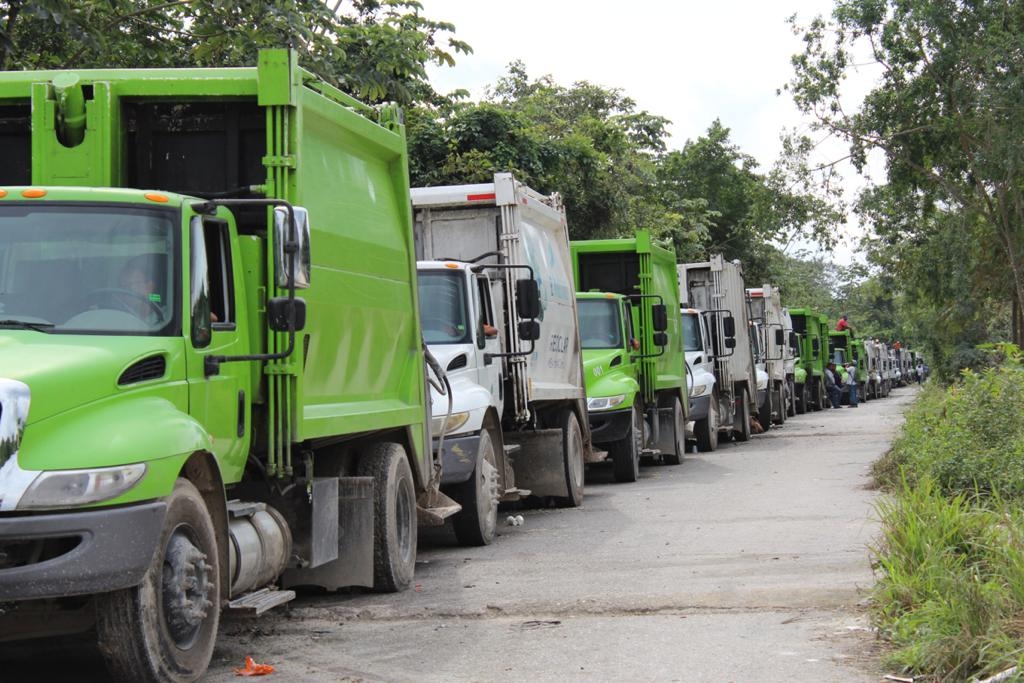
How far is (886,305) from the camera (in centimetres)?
10150

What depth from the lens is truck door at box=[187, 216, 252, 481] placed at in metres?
6.57

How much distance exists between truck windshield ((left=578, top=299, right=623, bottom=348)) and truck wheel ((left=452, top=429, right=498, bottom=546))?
6.36 meters

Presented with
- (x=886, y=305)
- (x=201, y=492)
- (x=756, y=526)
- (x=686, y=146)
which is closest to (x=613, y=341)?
(x=756, y=526)

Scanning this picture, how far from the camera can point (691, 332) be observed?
23.5 metres

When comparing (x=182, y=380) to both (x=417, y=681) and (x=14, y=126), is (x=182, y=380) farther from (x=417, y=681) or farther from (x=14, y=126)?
(x=14, y=126)

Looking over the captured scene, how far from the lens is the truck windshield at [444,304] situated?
1196cm

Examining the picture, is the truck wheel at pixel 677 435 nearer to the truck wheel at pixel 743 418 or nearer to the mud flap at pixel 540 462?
the truck wheel at pixel 743 418

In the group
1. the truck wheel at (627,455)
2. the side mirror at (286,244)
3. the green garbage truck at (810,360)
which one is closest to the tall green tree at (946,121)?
the green garbage truck at (810,360)

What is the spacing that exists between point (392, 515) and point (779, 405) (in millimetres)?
24341

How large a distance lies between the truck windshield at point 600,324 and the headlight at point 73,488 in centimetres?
1251

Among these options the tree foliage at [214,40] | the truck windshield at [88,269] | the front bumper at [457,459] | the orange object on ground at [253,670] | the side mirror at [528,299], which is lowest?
the orange object on ground at [253,670]

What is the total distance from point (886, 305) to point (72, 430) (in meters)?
100

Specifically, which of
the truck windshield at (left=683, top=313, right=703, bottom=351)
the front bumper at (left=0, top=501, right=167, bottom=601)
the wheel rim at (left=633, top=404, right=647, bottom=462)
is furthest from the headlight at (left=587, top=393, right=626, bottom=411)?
the front bumper at (left=0, top=501, right=167, bottom=601)

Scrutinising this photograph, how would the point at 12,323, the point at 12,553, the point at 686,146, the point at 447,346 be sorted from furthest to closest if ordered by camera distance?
1. the point at 686,146
2. the point at 447,346
3. the point at 12,323
4. the point at 12,553
